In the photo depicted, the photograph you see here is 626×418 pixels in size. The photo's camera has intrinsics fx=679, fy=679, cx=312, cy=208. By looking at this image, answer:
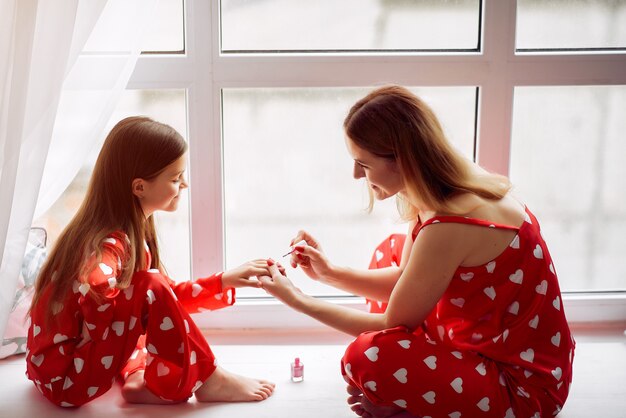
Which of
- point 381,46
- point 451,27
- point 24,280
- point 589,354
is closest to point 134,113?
point 24,280

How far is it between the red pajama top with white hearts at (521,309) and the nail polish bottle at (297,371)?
44cm

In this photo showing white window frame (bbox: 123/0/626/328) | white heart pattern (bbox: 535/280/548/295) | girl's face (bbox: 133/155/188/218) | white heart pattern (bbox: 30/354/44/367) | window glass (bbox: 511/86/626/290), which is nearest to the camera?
white heart pattern (bbox: 535/280/548/295)

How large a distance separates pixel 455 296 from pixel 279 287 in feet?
1.35

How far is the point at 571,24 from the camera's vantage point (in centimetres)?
192

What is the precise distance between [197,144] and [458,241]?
843mm

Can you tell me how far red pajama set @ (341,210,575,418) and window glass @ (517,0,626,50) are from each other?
693mm

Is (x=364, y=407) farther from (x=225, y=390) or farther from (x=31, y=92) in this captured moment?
(x=31, y=92)

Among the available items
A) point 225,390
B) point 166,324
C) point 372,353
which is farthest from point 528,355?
point 166,324

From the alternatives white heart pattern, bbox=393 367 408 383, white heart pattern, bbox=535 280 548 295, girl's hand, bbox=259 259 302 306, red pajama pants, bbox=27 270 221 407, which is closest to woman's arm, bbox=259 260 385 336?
girl's hand, bbox=259 259 302 306

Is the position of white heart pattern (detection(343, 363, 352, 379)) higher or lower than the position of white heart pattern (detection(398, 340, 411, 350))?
lower

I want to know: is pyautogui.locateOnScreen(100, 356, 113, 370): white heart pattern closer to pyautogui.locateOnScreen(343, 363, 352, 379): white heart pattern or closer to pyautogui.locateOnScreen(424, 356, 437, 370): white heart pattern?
pyautogui.locateOnScreen(343, 363, 352, 379): white heart pattern

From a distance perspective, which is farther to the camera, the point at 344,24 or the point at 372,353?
the point at 344,24

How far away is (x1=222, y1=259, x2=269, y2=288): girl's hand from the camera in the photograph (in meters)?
1.69

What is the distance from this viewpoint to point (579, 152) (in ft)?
6.63
